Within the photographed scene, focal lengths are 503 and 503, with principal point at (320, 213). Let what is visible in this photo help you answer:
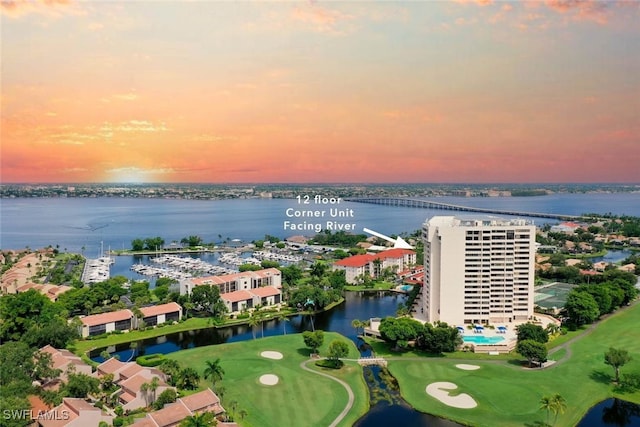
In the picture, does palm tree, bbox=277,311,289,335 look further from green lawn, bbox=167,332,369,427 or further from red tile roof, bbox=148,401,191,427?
red tile roof, bbox=148,401,191,427

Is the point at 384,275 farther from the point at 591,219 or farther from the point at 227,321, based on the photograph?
the point at 591,219

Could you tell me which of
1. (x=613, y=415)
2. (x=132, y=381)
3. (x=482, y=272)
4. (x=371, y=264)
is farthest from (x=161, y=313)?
(x=613, y=415)

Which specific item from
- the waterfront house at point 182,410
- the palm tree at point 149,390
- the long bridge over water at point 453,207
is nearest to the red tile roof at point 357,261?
the waterfront house at point 182,410

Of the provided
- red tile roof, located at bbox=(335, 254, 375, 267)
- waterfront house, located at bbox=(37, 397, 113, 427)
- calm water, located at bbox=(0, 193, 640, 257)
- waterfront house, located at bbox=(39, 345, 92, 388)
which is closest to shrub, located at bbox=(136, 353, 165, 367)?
waterfront house, located at bbox=(39, 345, 92, 388)

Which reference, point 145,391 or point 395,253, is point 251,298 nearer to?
point 145,391

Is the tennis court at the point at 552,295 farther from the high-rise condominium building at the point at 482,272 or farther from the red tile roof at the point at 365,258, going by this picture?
the red tile roof at the point at 365,258

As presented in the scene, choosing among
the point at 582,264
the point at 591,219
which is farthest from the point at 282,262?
the point at 591,219
